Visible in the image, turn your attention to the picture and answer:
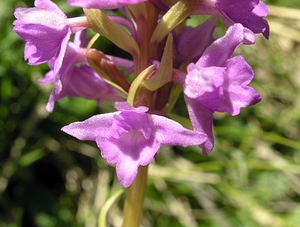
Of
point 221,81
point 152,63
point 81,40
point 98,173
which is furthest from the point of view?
point 98,173

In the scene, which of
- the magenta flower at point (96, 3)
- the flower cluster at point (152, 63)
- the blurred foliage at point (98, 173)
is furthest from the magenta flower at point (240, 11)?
the blurred foliage at point (98, 173)

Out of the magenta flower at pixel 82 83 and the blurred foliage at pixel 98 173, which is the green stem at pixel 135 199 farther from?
the blurred foliage at pixel 98 173

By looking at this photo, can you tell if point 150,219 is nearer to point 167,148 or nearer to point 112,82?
point 167,148

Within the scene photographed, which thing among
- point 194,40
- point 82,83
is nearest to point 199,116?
point 194,40

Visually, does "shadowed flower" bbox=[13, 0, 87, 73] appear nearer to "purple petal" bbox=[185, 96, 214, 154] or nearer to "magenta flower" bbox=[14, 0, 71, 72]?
"magenta flower" bbox=[14, 0, 71, 72]

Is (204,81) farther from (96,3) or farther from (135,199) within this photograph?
(135,199)

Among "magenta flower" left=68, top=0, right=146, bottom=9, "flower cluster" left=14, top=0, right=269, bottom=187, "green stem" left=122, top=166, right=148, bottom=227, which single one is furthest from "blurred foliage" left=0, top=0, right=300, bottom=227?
"magenta flower" left=68, top=0, right=146, bottom=9

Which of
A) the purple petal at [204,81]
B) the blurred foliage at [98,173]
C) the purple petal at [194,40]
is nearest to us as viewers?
the purple petal at [204,81]

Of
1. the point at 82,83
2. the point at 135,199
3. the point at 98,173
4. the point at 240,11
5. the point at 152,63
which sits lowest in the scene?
the point at 98,173

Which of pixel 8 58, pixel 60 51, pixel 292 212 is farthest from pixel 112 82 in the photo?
pixel 292 212
